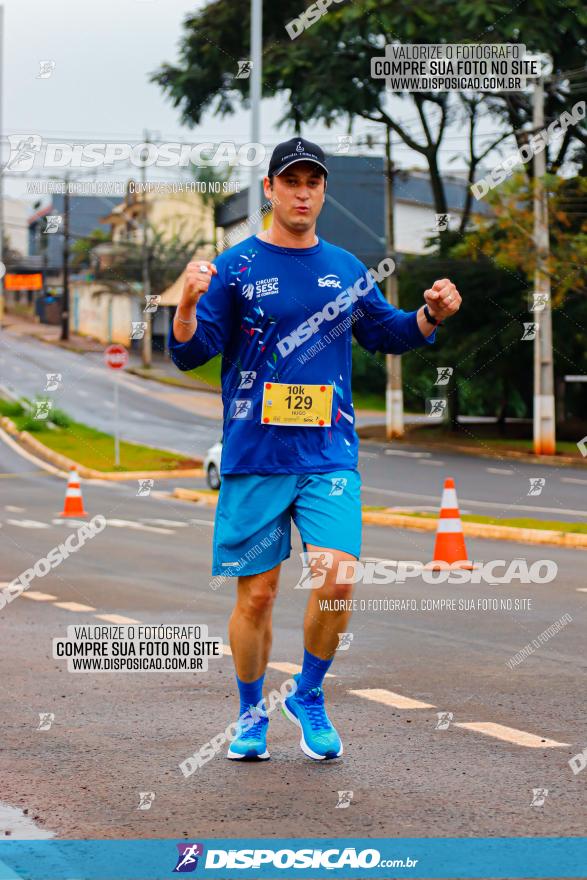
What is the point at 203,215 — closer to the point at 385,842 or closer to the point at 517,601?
the point at 517,601

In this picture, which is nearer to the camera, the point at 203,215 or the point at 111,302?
the point at 203,215

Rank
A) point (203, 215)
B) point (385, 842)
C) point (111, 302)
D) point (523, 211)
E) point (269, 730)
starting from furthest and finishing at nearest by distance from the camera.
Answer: point (111, 302), point (203, 215), point (523, 211), point (269, 730), point (385, 842)

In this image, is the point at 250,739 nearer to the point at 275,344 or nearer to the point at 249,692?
the point at 249,692

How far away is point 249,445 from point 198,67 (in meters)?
34.2

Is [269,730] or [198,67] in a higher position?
[198,67]

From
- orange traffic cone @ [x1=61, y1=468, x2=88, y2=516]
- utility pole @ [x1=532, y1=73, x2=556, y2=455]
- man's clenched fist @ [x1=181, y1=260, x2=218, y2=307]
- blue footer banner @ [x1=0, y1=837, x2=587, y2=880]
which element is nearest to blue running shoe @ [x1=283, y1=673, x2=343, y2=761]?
blue footer banner @ [x1=0, y1=837, x2=587, y2=880]

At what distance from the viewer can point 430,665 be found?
26.5ft

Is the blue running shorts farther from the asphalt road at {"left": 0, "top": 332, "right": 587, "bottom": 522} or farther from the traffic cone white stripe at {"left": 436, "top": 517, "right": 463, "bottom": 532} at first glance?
the asphalt road at {"left": 0, "top": 332, "right": 587, "bottom": 522}

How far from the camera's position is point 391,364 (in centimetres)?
4262

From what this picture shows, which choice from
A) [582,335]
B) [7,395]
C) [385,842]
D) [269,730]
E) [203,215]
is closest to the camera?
[385,842]

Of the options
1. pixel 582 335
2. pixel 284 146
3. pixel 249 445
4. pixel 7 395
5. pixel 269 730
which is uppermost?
pixel 284 146

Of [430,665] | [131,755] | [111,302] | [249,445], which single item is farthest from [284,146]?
[111,302]

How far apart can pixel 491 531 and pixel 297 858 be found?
1296cm

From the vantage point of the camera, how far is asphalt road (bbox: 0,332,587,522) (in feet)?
75.3
